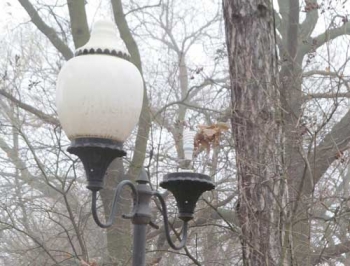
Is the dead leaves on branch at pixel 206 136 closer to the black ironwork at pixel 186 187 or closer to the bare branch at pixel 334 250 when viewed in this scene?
the black ironwork at pixel 186 187

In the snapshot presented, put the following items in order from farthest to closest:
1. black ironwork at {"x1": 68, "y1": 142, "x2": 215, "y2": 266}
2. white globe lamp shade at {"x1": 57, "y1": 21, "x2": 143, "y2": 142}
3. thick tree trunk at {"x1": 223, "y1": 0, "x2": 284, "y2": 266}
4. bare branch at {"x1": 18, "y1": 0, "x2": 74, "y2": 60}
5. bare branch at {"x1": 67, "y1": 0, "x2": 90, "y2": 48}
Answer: bare branch at {"x1": 18, "y1": 0, "x2": 74, "y2": 60} < bare branch at {"x1": 67, "y1": 0, "x2": 90, "y2": 48} < thick tree trunk at {"x1": 223, "y1": 0, "x2": 284, "y2": 266} < black ironwork at {"x1": 68, "y1": 142, "x2": 215, "y2": 266} < white globe lamp shade at {"x1": 57, "y1": 21, "x2": 143, "y2": 142}

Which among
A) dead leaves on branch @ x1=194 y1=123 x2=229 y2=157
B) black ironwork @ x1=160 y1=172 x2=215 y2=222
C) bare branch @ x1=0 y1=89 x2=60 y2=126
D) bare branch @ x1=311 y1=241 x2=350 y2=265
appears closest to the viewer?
black ironwork @ x1=160 y1=172 x2=215 y2=222

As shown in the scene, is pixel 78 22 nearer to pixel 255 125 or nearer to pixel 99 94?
pixel 255 125

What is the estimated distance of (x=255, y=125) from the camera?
487 cm

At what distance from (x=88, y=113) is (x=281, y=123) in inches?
100

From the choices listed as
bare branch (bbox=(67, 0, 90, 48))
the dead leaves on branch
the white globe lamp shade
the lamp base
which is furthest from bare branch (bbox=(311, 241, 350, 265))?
bare branch (bbox=(67, 0, 90, 48))

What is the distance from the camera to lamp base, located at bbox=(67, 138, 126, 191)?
2697 millimetres

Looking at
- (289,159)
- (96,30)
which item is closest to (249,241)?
(289,159)

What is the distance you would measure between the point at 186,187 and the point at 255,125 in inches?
68.4

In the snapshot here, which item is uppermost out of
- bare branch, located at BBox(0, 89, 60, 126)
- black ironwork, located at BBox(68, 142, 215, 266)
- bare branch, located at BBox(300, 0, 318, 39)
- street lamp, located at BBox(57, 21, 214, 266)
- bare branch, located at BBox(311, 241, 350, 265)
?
bare branch, located at BBox(300, 0, 318, 39)

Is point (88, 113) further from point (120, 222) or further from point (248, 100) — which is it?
point (120, 222)

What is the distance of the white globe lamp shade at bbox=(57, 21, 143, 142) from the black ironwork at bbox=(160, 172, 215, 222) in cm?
55

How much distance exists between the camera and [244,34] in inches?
200

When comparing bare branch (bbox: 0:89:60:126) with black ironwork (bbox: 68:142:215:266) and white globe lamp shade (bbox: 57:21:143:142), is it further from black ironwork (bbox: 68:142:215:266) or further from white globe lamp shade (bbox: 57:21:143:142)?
white globe lamp shade (bbox: 57:21:143:142)
